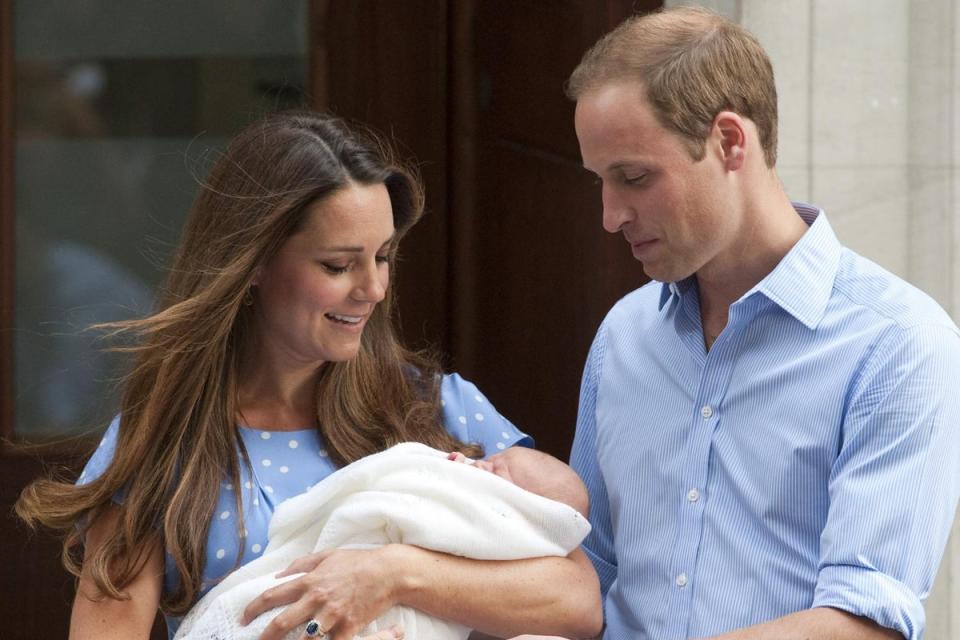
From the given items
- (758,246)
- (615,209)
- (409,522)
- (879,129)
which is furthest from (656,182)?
(879,129)

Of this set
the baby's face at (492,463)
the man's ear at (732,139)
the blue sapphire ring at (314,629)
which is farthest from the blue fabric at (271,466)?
the man's ear at (732,139)

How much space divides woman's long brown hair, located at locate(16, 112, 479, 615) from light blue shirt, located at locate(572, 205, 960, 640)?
375mm

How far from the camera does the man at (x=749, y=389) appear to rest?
6.72 feet

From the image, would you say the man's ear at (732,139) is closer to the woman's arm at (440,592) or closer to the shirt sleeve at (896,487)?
the shirt sleeve at (896,487)

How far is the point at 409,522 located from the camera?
7.55 feet

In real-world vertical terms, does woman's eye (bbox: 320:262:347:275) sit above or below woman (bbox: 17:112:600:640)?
above

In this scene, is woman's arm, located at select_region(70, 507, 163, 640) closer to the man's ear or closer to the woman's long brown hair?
the woman's long brown hair

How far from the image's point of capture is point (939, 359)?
2.07 m

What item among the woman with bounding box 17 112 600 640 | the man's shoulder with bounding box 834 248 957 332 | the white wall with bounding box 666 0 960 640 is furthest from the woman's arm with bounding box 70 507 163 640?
the white wall with bounding box 666 0 960 640

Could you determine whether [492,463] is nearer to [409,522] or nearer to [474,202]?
[409,522]

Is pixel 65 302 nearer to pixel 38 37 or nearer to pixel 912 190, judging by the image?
pixel 38 37

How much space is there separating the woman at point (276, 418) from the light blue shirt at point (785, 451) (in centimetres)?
17

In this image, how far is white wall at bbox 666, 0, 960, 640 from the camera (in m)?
3.05

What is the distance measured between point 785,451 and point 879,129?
116 centimetres
